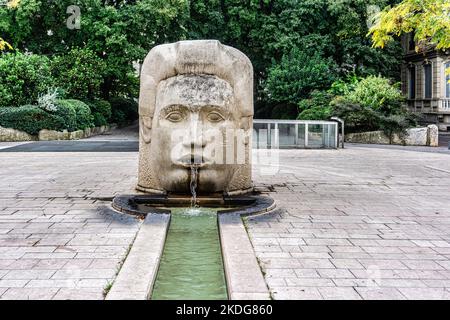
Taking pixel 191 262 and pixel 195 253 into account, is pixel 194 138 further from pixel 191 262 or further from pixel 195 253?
pixel 191 262

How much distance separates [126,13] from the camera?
26.4 m

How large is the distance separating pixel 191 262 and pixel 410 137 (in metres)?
19.0

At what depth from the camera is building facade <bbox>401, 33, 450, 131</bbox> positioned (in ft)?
104

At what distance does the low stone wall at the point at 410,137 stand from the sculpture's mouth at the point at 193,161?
16775mm

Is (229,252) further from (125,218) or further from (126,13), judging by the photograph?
(126,13)

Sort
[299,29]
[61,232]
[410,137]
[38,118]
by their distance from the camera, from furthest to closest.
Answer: [299,29] → [38,118] → [410,137] → [61,232]

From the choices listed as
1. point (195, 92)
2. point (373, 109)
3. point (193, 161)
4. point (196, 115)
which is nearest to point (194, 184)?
point (193, 161)

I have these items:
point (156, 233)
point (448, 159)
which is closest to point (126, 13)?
point (448, 159)

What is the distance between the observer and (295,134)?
2000 centimetres

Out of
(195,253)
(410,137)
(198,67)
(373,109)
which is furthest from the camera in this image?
(373,109)

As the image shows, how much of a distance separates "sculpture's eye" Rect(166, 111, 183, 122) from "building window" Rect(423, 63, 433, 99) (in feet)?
98.2
